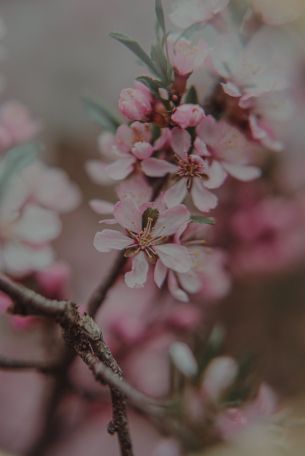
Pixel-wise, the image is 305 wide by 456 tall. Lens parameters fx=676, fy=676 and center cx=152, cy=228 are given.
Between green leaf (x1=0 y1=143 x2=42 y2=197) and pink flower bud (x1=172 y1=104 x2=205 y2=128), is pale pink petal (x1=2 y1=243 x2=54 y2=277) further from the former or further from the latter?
pink flower bud (x1=172 y1=104 x2=205 y2=128)

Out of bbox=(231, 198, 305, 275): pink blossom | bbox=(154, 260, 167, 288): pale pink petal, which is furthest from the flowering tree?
bbox=(231, 198, 305, 275): pink blossom

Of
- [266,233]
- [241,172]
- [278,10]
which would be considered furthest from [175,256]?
[266,233]

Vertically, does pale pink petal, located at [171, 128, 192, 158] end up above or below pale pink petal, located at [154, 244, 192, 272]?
above

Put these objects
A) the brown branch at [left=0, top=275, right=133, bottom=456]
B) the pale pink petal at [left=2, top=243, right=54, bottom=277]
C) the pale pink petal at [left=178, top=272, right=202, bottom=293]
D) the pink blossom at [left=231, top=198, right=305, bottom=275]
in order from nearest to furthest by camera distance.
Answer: the brown branch at [left=0, top=275, right=133, bottom=456]
the pale pink petal at [left=178, top=272, right=202, bottom=293]
the pale pink petal at [left=2, top=243, right=54, bottom=277]
the pink blossom at [left=231, top=198, right=305, bottom=275]

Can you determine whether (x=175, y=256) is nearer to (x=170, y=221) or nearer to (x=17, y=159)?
(x=170, y=221)

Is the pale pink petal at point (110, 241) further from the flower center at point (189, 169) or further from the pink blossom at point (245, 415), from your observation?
the pink blossom at point (245, 415)

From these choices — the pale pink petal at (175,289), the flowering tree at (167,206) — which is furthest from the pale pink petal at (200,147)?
the pale pink petal at (175,289)

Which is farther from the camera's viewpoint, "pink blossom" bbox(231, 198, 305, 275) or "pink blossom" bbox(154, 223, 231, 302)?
"pink blossom" bbox(231, 198, 305, 275)

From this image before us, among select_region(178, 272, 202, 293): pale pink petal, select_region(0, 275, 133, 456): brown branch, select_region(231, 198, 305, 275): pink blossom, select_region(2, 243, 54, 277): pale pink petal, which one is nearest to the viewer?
select_region(0, 275, 133, 456): brown branch
